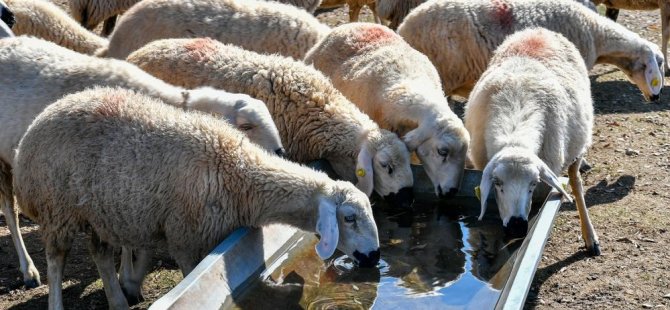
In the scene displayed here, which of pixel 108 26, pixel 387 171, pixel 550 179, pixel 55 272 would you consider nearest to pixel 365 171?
pixel 387 171

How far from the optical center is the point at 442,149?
6914 millimetres

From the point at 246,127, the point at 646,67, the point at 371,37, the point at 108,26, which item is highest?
the point at 371,37

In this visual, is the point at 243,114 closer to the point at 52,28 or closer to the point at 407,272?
the point at 407,272

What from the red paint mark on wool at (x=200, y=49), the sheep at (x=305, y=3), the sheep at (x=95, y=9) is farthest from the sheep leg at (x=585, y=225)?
the sheep at (x=95, y=9)

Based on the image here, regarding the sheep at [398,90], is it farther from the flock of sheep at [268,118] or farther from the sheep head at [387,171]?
the sheep head at [387,171]

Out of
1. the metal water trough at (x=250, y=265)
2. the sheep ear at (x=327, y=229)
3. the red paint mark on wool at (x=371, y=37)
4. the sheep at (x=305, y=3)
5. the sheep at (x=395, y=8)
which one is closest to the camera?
the metal water trough at (x=250, y=265)

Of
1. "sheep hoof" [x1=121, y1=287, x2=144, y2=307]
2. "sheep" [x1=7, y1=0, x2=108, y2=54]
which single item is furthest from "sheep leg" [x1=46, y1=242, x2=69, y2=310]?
"sheep" [x1=7, y1=0, x2=108, y2=54]

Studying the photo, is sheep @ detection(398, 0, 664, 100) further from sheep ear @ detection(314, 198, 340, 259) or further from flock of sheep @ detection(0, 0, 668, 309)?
sheep ear @ detection(314, 198, 340, 259)

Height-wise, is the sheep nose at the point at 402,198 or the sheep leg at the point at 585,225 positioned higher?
the sheep nose at the point at 402,198

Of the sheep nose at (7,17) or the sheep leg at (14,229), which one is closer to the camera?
the sheep leg at (14,229)

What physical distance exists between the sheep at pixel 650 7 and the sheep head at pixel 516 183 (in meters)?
6.89

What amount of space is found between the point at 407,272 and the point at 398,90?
1791 mm

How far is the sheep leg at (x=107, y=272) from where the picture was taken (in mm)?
5781

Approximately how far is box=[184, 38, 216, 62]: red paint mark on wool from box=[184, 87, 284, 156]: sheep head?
770 mm
